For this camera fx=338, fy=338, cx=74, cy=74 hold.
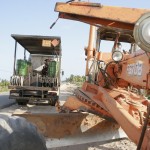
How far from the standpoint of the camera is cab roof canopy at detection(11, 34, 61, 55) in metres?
14.9

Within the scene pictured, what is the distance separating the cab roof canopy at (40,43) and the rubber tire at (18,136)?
458 inches

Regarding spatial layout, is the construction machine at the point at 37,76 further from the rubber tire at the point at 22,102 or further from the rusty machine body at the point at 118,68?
Result: the rusty machine body at the point at 118,68

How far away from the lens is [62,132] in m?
5.75

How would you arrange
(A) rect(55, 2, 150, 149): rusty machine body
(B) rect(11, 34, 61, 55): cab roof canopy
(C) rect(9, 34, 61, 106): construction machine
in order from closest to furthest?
(A) rect(55, 2, 150, 149): rusty machine body, (C) rect(9, 34, 61, 106): construction machine, (B) rect(11, 34, 61, 55): cab roof canopy

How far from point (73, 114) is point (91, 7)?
125 inches

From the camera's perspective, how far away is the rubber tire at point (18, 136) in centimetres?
298

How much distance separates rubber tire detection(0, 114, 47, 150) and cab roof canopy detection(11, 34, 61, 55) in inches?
458

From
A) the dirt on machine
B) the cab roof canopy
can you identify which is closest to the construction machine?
the cab roof canopy

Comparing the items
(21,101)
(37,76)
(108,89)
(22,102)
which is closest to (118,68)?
(108,89)

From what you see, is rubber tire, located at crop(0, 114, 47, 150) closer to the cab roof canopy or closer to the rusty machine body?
the rusty machine body

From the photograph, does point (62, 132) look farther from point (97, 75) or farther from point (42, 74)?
point (42, 74)

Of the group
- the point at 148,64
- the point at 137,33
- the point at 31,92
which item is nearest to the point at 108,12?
the point at 137,33

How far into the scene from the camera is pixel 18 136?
9.98 ft

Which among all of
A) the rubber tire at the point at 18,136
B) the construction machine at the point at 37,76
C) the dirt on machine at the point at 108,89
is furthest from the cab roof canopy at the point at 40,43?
the rubber tire at the point at 18,136
